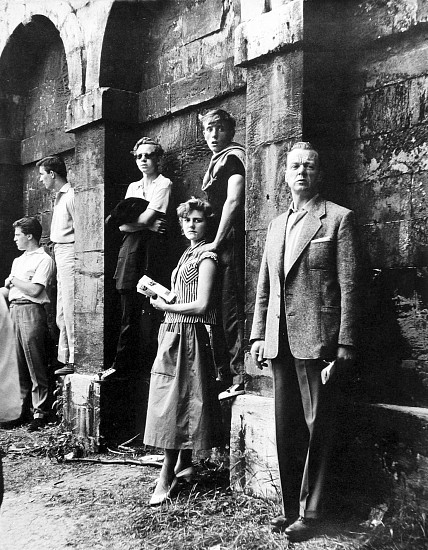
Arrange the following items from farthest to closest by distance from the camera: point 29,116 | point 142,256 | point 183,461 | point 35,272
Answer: point 29,116 < point 35,272 < point 142,256 < point 183,461

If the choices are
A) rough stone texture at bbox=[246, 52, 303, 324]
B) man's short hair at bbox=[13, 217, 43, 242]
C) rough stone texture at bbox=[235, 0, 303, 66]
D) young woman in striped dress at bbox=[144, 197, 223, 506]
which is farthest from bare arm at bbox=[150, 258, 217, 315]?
man's short hair at bbox=[13, 217, 43, 242]

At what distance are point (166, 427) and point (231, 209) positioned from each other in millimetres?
1691

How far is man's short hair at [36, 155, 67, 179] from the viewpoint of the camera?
7.64 meters

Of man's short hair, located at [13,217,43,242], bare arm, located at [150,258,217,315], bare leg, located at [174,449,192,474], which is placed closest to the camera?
bare arm, located at [150,258,217,315]

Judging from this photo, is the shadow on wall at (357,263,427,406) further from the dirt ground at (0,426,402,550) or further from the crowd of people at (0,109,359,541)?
the dirt ground at (0,426,402,550)

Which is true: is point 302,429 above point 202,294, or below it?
below

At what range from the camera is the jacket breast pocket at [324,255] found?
12.7ft

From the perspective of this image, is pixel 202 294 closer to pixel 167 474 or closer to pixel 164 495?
pixel 167 474

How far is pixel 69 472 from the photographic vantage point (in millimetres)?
5793

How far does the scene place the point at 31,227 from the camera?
26.0 ft

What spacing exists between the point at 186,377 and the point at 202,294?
1.92 feet

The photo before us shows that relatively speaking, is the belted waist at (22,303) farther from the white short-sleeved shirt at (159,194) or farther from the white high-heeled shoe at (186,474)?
the white high-heeled shoe at (186,474)

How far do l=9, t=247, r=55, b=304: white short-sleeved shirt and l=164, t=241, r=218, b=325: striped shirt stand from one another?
3.16 meters

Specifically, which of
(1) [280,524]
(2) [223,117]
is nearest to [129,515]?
(1) [280,524]
